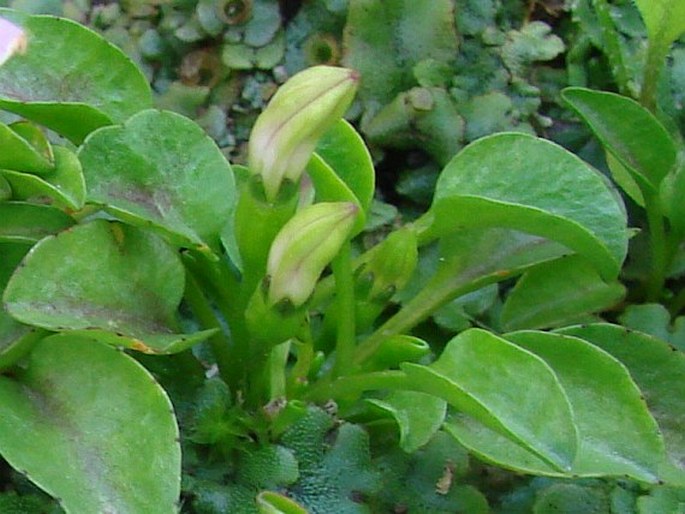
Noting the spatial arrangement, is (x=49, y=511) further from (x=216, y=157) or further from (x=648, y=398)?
(x=648, y=398)

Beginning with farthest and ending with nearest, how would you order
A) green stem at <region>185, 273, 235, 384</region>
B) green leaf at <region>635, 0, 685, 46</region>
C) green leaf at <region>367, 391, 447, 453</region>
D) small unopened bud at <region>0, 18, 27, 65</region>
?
1. green leaf at <region>635, 0, 685, 46</region>
2. green stem at <region>185, 273, 235, 384</region>
3. green leaf at <region>367, 391, 447, 453</region>
4. small unopened bud at <region>0, 18, 27, 65</region>

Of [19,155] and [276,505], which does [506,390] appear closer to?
[276,505]

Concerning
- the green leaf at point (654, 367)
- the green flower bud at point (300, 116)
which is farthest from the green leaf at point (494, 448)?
the green flower bud at point (300, 116)

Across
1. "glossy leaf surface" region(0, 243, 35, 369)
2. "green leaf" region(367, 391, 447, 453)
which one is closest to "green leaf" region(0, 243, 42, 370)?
"glossy leaf surface" region(0, 243, 35, 369)

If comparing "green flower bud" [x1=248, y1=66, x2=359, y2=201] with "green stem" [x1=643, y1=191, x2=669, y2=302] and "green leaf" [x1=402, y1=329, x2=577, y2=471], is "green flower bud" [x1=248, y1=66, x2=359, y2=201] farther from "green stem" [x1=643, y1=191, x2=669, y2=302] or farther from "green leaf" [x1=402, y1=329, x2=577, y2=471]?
"green stem" [x1=643, y1=191, x2=669, y2=302]

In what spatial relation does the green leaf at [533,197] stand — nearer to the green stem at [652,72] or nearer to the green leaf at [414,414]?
the green leaf at [414,414]

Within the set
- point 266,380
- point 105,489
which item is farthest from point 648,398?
point 105,489

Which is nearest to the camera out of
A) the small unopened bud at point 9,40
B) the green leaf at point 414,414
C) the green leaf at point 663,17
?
the small unopened bud at point 9,40
